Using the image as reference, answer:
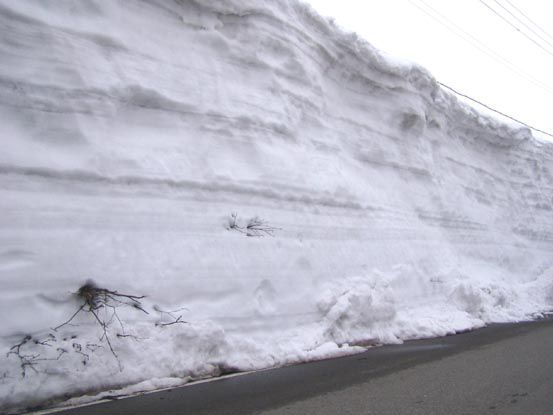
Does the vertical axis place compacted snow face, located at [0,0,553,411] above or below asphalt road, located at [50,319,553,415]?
above

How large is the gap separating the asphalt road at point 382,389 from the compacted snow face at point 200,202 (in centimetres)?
40

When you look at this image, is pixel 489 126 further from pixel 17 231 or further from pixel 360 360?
pixel 17 231

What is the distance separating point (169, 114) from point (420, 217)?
6.80 m

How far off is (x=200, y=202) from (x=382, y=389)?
3.08 metres

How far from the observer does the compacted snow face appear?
14.8 feet

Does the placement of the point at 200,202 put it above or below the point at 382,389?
above

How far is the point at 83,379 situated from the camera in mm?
4066

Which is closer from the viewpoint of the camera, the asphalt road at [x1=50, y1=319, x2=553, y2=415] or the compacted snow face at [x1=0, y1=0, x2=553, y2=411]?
the asphalt road at [x1=50, y1=319, x2=553, y2=415]

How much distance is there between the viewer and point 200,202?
6.23 metres

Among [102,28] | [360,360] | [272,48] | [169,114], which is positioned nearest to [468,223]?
[272,48]

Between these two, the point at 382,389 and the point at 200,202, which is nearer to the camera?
the point at 382,389

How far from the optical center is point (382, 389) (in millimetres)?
4516

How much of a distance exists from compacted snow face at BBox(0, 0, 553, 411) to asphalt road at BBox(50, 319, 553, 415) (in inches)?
15.8

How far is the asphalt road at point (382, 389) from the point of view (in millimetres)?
3850
